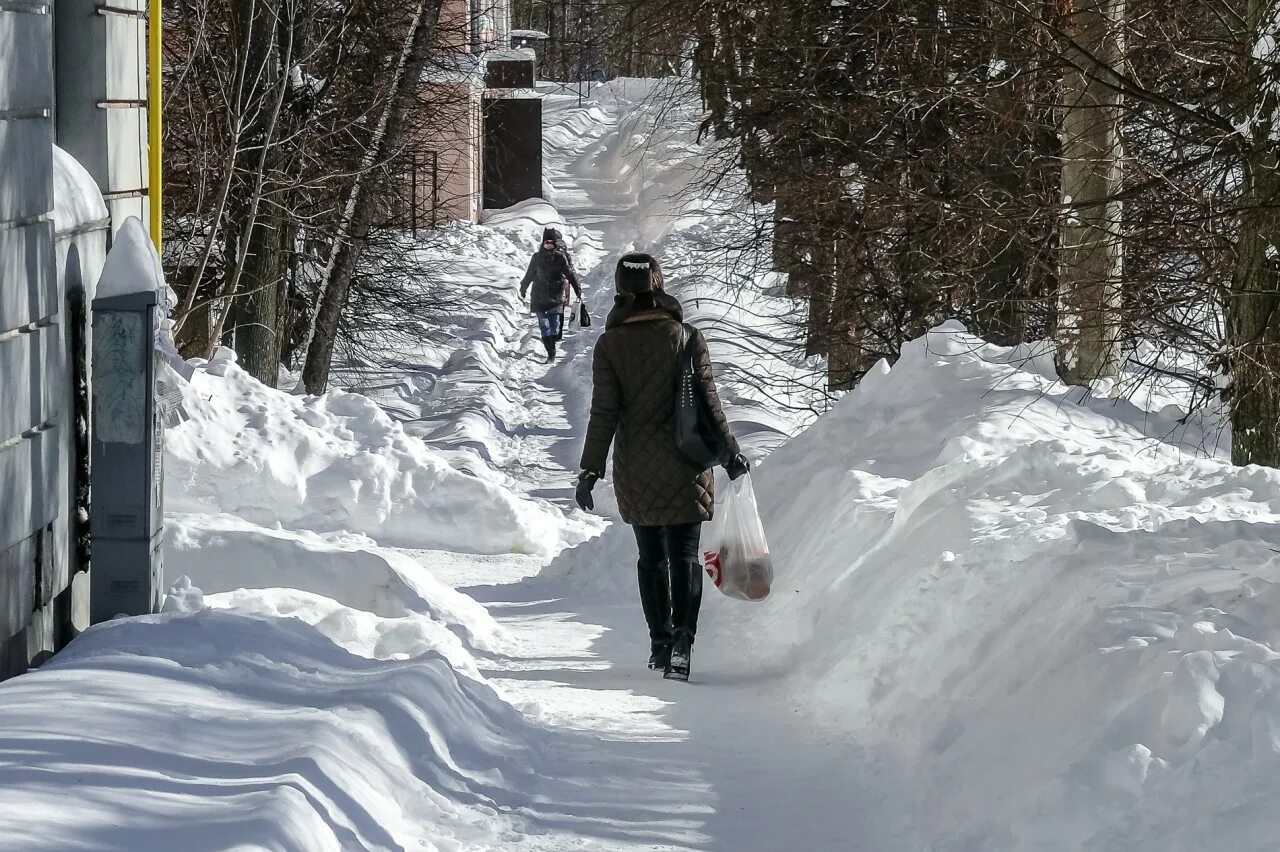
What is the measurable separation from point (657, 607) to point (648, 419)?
2.74ft

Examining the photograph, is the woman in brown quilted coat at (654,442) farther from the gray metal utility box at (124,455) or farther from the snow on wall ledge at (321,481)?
the snow on wall ledge at (321,481)

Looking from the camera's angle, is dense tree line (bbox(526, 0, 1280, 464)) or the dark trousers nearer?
the dark trousers

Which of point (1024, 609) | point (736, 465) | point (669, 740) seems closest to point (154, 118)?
point (736, 465)

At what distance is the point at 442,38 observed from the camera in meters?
20.6

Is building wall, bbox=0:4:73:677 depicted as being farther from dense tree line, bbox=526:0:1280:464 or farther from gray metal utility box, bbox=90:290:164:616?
dense tree line, bbox=526:0:1280:464

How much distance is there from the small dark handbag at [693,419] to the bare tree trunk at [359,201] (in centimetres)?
1189

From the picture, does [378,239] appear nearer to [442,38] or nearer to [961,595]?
[442,38]

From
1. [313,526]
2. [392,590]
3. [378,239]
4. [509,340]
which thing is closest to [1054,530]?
[392,590]

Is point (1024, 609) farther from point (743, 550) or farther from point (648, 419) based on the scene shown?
point (648, 419)

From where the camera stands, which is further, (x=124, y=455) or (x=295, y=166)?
(x=295, y=166)

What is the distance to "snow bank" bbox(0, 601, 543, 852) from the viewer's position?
3.40 metres

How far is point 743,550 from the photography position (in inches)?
277

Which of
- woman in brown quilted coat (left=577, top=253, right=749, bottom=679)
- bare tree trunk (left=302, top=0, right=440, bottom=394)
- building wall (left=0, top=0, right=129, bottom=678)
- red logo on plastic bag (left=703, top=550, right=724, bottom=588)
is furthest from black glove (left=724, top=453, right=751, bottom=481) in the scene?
bare tree trunk (left=302, top=0, right=440, bottom=394)

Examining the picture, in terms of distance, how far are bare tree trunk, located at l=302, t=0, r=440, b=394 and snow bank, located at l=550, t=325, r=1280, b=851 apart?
9.42m
